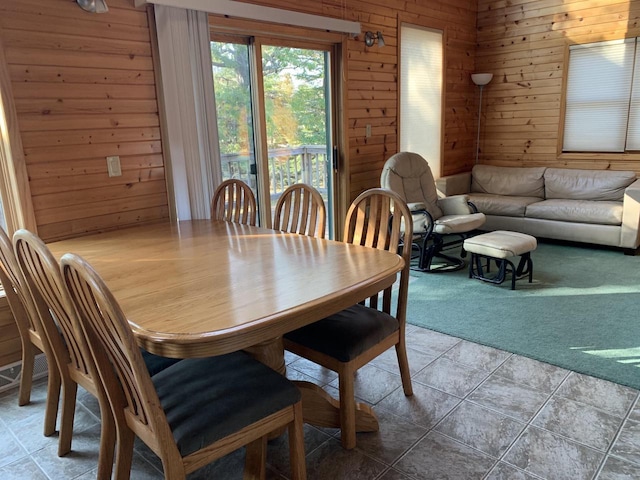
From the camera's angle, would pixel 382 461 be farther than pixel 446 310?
No

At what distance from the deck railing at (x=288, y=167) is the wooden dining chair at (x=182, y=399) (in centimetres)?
222

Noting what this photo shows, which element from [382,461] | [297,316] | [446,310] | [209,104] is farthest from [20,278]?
[446,310]

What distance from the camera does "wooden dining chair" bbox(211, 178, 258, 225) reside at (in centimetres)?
306

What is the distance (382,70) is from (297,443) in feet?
13.1

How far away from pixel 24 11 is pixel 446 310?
122 inches

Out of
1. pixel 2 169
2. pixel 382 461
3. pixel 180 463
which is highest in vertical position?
pixel 2 169

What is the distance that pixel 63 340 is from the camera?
206 centimetres

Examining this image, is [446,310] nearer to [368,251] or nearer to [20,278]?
[368,251]

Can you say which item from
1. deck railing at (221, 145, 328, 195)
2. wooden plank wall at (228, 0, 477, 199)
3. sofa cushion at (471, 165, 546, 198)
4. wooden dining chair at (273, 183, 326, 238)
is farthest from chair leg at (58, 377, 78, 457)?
sofa cushion at (471, 165, 546, 198)

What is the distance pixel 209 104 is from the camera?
3.33 m

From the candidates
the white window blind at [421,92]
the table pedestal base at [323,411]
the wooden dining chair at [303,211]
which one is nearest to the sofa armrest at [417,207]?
the white window blind at [421,92]

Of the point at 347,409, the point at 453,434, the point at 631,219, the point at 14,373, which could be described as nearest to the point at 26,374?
the point at 14,373

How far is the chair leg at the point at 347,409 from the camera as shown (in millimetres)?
1968

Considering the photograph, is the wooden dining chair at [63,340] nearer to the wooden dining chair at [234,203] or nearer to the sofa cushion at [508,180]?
the wooden dining chair at [234,203]
